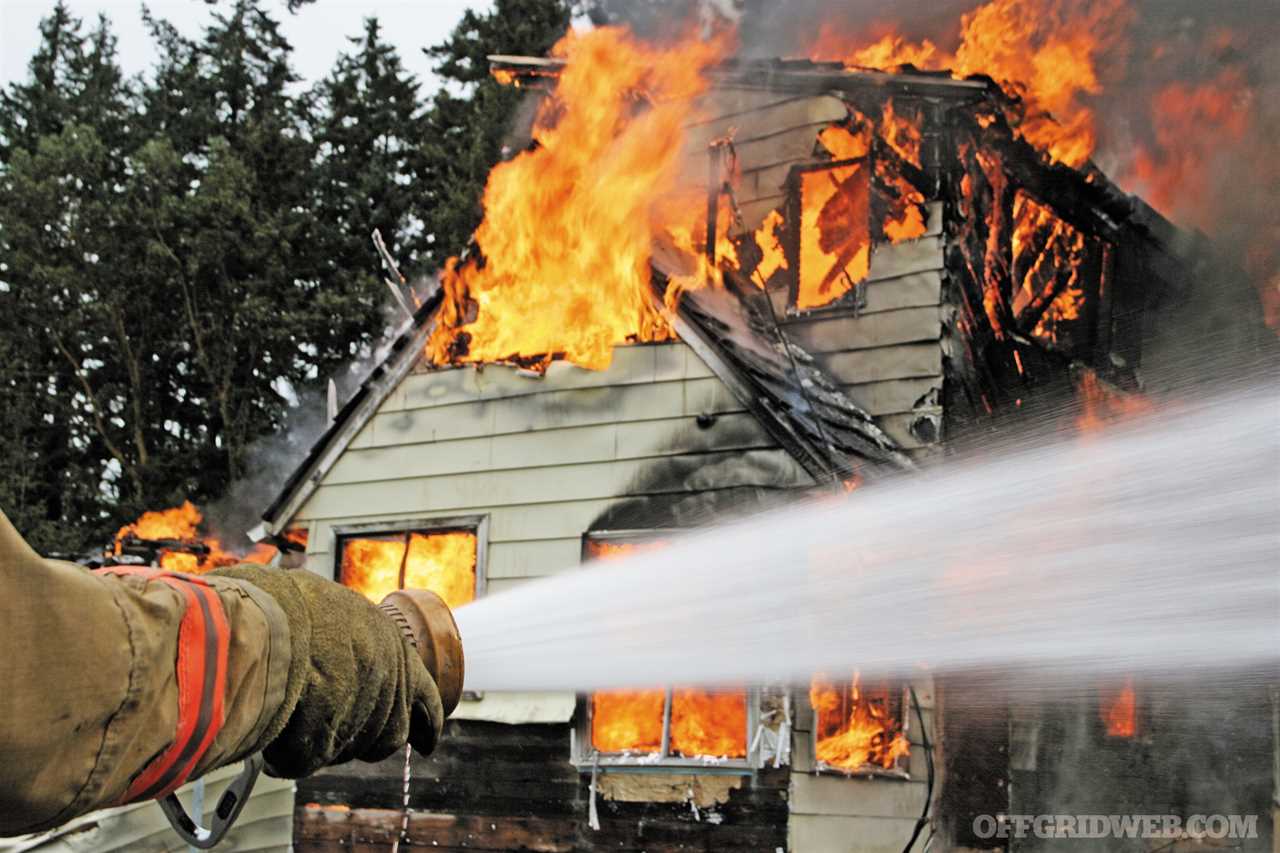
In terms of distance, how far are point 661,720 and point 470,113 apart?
17.7 meters

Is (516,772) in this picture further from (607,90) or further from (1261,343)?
(1261,343)

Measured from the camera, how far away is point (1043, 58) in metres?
11.0

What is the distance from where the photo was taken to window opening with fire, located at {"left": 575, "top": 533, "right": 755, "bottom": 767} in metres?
7.64

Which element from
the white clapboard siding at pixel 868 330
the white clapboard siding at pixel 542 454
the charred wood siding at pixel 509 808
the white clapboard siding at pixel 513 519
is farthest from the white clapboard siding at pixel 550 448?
the charred wood siding at pixel 509 808

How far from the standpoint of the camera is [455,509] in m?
8.81

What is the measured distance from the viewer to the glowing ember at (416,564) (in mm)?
8805

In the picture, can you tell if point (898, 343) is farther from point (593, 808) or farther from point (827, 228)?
point (593, 808)

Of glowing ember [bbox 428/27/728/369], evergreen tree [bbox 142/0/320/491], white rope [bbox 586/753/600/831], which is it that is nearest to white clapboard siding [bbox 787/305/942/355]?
glowing ember [bbox 428/27/728/369]

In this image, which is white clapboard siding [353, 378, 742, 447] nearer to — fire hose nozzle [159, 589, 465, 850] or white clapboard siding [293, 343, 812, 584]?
white clapboard siding [293, 343, 812, 584]

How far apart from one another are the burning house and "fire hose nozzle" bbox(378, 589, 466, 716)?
5.03m

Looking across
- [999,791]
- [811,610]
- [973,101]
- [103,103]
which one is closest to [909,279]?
[973,101]

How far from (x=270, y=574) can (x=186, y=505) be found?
1871cm

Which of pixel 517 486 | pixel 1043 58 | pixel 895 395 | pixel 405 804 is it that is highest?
pixel 1043 58

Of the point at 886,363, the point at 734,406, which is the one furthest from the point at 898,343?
the point at 734,406
